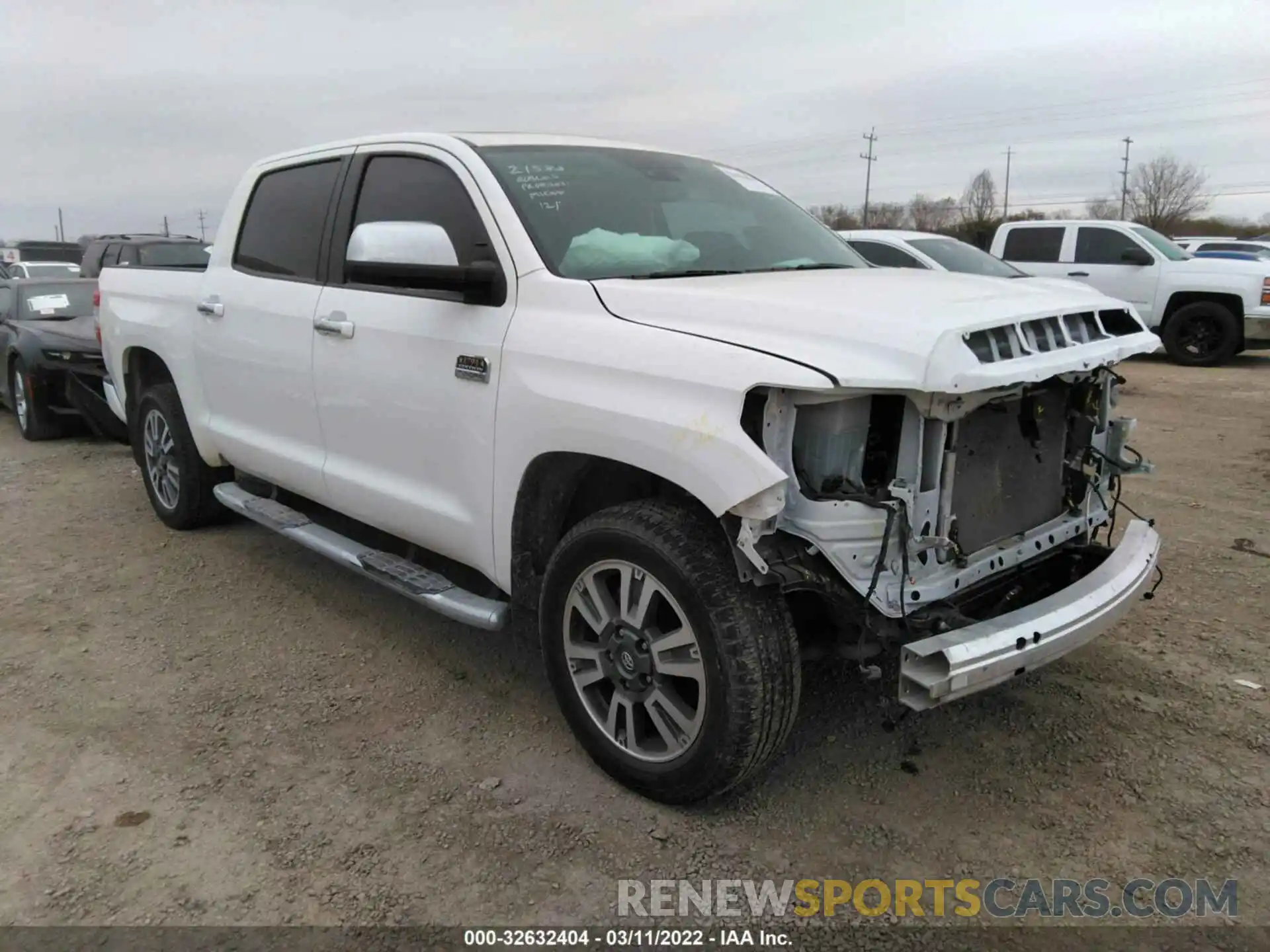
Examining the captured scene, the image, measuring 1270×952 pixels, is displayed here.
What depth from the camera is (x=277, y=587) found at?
481cm

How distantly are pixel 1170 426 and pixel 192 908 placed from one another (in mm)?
8641

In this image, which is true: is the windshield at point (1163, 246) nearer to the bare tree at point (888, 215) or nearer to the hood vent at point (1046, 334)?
the hood vent at point (1046, 334)

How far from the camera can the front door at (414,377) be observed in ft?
10.7

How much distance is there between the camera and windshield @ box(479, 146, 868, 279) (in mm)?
3281

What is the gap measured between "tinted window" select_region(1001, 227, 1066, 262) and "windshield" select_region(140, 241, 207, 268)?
40.6 feet

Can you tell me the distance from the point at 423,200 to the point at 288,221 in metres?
1.11

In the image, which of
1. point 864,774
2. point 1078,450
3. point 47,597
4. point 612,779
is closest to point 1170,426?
point 1078,450

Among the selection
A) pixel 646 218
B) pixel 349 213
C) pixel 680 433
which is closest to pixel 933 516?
pixel 680 433

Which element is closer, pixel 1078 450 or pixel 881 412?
pixel 881 412

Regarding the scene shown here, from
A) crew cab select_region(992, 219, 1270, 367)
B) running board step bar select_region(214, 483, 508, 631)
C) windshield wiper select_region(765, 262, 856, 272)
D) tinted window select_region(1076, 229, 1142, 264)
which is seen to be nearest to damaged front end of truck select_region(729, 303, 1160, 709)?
windshield wiper select_region(765, 262, 856, 272)

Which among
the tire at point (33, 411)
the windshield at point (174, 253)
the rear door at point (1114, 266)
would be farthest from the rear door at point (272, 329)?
the windshield at point (174, 253)

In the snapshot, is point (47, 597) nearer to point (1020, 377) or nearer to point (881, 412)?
point (881, 412)

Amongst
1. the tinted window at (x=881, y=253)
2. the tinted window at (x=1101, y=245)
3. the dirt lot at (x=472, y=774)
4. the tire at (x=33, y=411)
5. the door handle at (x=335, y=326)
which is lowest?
the dirt lot at (x=472, y=774)

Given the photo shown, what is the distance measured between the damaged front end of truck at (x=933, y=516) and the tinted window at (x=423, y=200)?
1.40m
